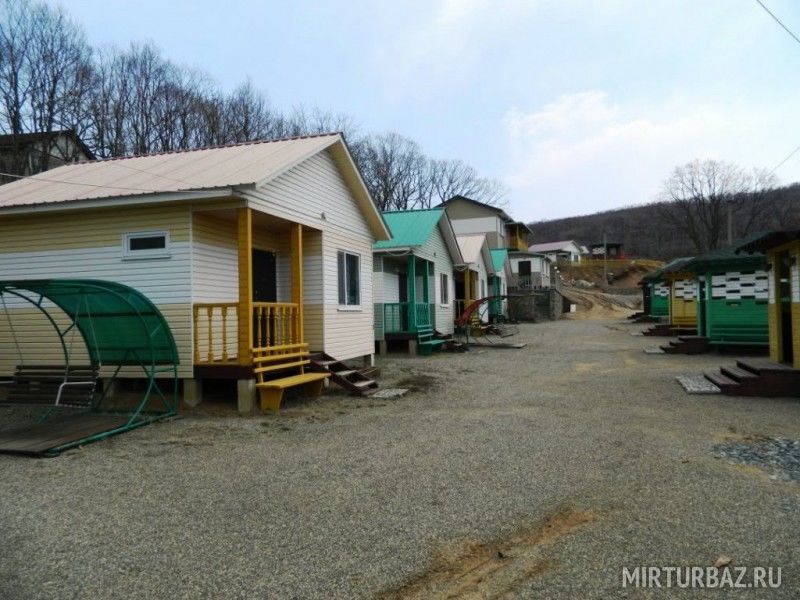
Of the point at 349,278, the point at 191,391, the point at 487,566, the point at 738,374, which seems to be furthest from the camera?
the point at 349,278

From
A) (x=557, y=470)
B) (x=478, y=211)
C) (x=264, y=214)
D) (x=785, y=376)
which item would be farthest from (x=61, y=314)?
(x=478, y=211)

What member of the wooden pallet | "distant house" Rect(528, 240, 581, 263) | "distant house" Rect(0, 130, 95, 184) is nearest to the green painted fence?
the wooden pallet

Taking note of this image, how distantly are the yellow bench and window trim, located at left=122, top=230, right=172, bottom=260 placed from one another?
85.7 inches

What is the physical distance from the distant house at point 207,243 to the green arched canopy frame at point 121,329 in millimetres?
438

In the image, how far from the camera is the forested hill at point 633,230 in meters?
89.9

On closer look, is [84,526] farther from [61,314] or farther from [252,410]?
[61,314]

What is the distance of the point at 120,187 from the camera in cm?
939

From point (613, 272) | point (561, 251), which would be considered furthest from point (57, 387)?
point (561, 251)

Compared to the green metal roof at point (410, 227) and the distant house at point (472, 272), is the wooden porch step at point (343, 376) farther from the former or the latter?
the distant house at point (472, 272)

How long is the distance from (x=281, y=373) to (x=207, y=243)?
8.27 feet

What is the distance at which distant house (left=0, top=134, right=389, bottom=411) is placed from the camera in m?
8.79

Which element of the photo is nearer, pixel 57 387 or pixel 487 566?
pixel 487 566

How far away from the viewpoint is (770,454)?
5961mm

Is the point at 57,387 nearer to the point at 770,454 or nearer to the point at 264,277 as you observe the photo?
the point at 264,277
